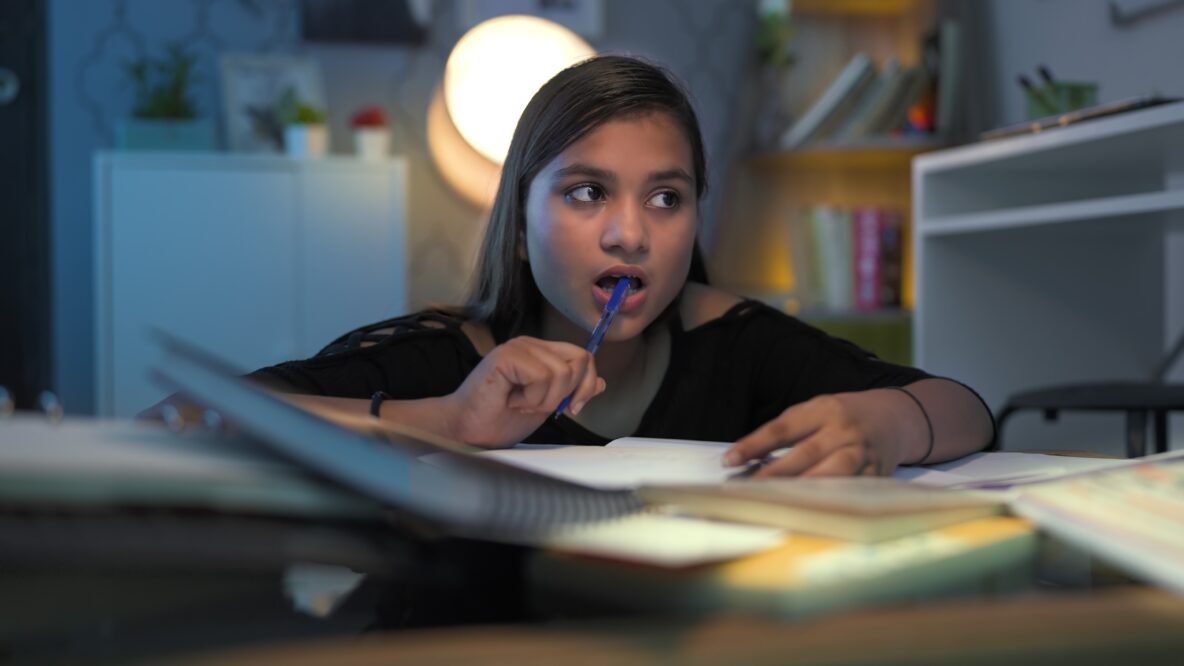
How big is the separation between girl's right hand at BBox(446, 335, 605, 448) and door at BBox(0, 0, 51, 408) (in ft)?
8.08

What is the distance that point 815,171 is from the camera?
3.11 m

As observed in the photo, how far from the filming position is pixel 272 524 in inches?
13.0

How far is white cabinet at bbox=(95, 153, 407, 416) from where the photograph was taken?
2.45 m

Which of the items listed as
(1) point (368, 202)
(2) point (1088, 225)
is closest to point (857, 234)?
(2) point (1088, 225)

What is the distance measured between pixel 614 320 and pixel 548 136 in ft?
0.72

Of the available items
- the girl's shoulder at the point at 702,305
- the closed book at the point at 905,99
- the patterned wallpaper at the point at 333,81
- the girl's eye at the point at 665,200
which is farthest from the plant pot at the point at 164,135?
the girl's eye at the point at 665,200

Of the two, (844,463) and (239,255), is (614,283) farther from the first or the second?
(239,255)

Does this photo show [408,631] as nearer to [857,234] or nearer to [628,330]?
[628,330]

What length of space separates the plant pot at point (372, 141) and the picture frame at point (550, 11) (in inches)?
19.4

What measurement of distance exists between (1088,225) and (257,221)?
1785 mm

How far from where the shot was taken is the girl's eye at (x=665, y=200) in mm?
1074

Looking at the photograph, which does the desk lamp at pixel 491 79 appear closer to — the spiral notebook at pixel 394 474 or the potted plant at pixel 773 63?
the potted plant at pixel 773 63

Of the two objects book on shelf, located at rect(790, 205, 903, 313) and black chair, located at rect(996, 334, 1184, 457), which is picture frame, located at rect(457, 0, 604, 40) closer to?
book on shelf, located at rect(790, 205, 903, 313)

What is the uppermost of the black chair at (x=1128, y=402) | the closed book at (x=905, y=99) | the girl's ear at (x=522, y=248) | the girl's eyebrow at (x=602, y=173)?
the closed book at (x=905, y=99)
